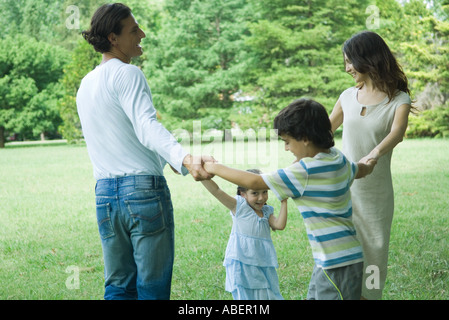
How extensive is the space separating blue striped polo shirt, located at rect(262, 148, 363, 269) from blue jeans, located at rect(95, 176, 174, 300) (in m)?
0.49

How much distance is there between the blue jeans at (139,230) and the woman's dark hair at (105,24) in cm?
59

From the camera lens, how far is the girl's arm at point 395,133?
8.47 feet

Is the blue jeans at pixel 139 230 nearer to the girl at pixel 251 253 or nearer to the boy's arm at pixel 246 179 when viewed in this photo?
the boy's arm at pixel 246 179

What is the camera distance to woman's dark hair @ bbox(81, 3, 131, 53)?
7.43 ft

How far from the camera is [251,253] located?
2895 millimetres

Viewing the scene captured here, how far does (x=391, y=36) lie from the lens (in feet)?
78.2

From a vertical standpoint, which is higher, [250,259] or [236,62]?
[236,62]

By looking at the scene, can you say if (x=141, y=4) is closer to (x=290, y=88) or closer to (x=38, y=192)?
(x=290, y=88)

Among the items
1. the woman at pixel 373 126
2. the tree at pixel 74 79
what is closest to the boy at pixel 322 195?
the woman at pixel 373 126

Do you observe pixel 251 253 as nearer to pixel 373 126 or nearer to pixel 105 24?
pixel 373 126

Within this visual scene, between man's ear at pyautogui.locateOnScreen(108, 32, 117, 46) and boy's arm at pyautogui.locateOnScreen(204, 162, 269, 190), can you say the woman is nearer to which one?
boy's arm at pyautogui.locateOnScreen(204, 162, 269, 190)

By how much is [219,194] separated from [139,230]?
586 mm

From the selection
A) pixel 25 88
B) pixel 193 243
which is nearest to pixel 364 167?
pixel 193 243
